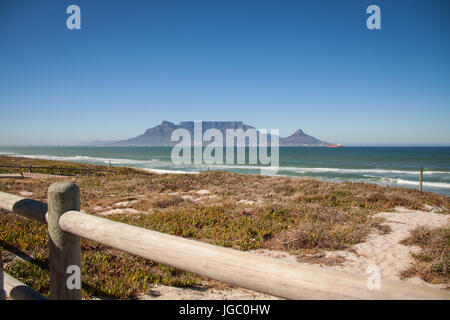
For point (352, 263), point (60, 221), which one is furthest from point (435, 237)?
point (60, 221)

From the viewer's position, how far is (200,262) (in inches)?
59.6

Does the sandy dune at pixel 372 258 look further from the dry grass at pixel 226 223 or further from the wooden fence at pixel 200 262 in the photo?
the wooden fence at pixel 200 262

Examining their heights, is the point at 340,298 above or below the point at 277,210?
above

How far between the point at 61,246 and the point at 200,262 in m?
1.34

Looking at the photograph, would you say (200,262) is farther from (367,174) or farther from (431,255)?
(367,174)

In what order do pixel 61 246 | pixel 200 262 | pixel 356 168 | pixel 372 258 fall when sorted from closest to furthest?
pixel 200 262, pixel 61 246, pixel 372 258, pixel 356 168

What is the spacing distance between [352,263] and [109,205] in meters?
9.11

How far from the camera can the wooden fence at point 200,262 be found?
1198mm

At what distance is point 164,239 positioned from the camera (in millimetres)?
1675

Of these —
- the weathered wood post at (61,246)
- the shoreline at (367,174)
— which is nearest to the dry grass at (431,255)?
the weathered wood post at (61,246)

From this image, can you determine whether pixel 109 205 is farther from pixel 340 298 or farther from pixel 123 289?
pixel 340 298

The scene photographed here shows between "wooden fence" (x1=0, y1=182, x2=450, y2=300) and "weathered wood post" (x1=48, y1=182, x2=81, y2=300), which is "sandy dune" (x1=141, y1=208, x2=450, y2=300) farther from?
"wooden fence" (x1=0, y1=182, x2=450, y2=300)

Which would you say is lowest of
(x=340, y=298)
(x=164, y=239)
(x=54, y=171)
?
(x=54, y=171)

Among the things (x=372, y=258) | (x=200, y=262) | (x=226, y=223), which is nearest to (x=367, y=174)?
(x=372, y=258)
